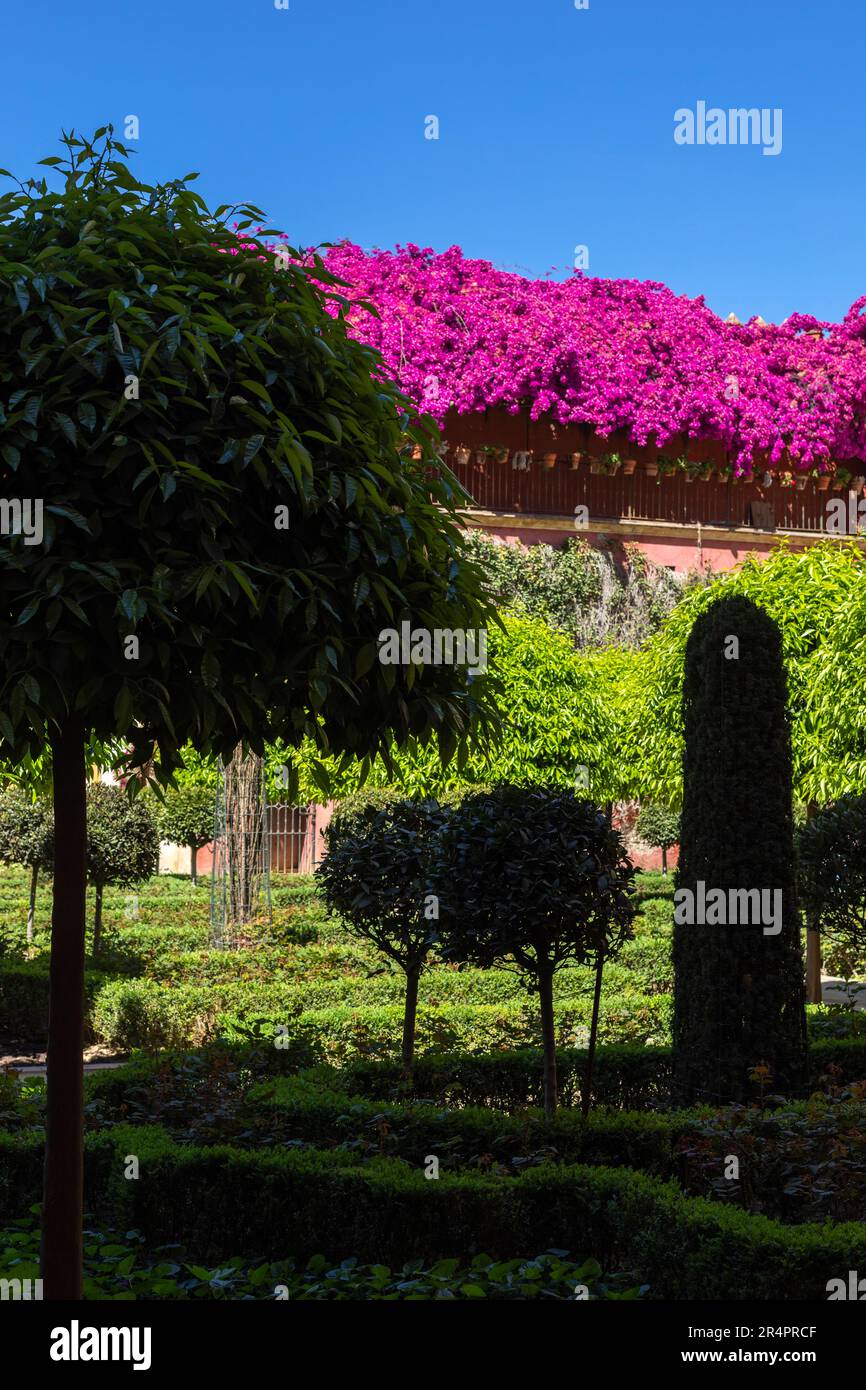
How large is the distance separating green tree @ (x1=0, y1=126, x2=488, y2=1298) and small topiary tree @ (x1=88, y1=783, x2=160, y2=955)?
11.6 meters

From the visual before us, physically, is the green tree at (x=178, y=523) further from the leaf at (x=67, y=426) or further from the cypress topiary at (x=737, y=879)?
Result: the cypress topiary at (x=737, y=879)

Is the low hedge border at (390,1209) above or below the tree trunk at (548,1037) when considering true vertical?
below

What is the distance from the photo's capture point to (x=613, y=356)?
2672cm

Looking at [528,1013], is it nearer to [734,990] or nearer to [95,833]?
[734,990]

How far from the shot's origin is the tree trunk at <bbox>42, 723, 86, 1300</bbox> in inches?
170

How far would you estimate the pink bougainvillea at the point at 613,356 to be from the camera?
25.7 m

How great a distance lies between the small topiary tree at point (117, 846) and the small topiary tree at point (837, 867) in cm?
833

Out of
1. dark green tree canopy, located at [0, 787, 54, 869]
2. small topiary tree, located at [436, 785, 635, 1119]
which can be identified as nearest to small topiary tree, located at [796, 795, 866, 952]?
small topiary tree, located at [436, 785, 635, 1119]

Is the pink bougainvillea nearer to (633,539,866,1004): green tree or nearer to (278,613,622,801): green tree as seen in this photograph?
(278,613,622,801): green tree

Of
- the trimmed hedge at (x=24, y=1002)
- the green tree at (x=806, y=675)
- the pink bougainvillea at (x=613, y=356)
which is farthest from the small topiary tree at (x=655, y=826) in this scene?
the trimmed hedge at (x=24, y=1002)

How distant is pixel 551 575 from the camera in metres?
26.9

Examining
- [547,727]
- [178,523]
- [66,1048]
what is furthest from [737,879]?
[547,727]

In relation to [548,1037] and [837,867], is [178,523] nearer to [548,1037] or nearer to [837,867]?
[548,1037]

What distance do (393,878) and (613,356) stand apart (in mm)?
20141
